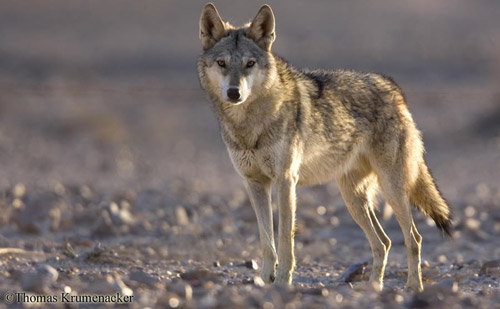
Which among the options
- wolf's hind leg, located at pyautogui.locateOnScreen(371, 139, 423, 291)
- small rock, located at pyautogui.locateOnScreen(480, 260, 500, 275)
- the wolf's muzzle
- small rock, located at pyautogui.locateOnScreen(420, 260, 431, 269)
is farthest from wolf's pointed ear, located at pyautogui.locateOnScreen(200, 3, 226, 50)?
small rock, located at pyautogui.locateOnScreen(480, 260, 500, 275)

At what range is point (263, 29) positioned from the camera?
25.7 ft

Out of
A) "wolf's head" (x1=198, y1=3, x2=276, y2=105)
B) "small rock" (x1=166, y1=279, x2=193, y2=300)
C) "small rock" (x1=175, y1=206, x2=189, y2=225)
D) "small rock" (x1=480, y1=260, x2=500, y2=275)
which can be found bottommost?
"small rock" (x1=166, y1=279, x2=193, y2=300)

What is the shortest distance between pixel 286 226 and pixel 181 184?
6.55 metres

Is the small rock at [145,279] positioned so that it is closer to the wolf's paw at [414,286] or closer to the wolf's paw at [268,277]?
the wolf's paw at [268,277]

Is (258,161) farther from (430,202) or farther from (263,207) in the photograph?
(430,202)

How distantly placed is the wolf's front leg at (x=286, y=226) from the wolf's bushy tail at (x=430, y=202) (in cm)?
145

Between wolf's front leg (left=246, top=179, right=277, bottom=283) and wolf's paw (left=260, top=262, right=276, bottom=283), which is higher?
wolf's front leg (left=246, top=179, right=277, bottom=283)

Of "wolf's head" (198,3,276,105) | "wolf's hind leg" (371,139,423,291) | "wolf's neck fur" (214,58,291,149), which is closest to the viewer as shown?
"wolf's head" (198,3,276,105)

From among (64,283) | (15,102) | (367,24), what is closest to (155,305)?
(64,283)

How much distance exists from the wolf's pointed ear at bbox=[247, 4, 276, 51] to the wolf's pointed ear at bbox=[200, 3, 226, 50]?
24cm

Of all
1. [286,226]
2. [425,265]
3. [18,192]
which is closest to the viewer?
[286,226]

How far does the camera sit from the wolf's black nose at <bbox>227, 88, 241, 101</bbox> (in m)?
7.31

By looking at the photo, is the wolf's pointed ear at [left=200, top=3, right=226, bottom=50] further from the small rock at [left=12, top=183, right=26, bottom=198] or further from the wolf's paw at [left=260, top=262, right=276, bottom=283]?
the small rock at [left=12, top=183, right=26, bottom=198]

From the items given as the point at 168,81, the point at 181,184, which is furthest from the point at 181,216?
the point at 168,81
